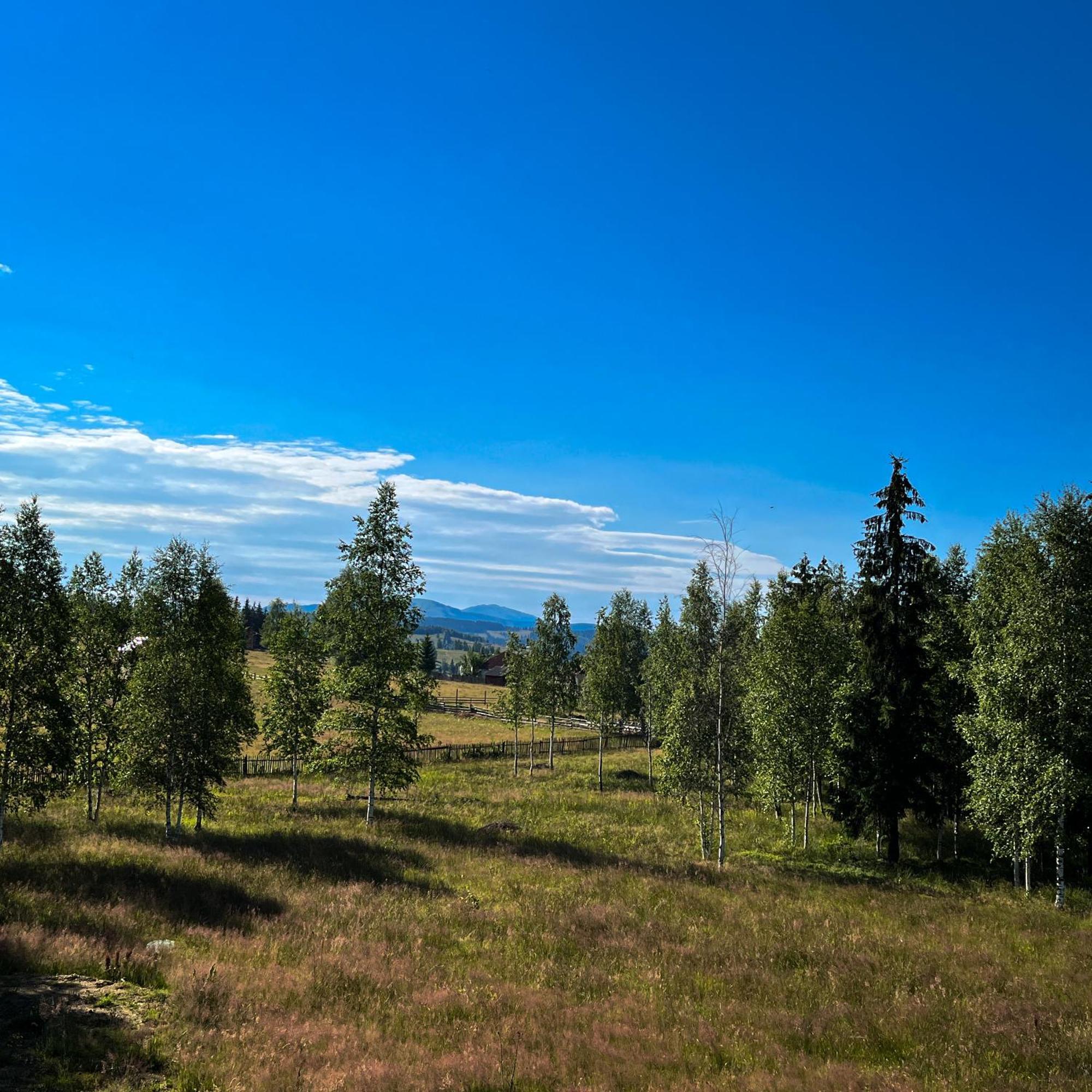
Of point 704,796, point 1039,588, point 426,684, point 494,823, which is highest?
point 1039,588

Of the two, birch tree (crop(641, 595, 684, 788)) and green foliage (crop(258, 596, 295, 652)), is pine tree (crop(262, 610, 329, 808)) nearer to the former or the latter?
green foliage (crop(258, 596, 295, 652))

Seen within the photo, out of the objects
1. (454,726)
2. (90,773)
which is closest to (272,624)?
(454,726)

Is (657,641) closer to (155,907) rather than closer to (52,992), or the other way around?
(155,907)

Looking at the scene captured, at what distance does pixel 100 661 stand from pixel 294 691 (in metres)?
12.3

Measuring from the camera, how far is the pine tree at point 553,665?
55500 millimetres

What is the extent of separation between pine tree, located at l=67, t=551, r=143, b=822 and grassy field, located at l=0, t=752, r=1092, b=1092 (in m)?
2.90

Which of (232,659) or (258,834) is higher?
(232,659)

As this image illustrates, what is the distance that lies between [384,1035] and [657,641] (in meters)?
46.2

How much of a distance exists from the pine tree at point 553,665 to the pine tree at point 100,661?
29867 mm

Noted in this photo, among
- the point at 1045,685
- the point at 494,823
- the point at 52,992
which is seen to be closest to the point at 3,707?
the point at 52,992

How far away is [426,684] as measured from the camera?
1355 inches

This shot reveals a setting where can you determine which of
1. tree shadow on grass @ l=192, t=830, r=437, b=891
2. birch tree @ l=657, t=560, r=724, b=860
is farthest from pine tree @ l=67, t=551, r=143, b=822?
birch tree @ l=657, t=560, r=724, b=860

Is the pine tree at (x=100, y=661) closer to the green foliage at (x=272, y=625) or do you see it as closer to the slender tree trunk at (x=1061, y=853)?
the green foliage at (x=272, y=625)

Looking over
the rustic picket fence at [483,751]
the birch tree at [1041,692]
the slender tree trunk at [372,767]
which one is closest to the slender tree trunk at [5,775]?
the slender tree trunk at [372,767]
